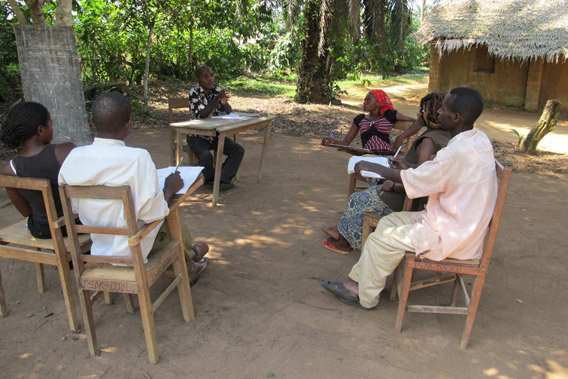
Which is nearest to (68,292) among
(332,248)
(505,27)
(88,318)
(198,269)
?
(88,318)

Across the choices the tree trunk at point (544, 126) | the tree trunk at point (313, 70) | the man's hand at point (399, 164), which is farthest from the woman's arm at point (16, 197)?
the tree trunk at point (313, 70)

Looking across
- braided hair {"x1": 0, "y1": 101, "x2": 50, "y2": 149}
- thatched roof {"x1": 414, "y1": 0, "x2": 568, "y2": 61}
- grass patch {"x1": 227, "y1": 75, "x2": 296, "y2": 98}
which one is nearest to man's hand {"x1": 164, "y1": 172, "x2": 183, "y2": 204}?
braided hair {"x1": 0, "y1": 101, "x2": 50, "y2": 149}

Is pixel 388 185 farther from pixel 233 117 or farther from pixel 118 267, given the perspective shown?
pixel 233 117

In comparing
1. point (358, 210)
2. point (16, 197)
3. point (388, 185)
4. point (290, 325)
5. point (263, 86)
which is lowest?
point (290, 325)

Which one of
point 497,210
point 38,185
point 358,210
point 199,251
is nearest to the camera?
point 38,185

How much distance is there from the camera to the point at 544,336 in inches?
104

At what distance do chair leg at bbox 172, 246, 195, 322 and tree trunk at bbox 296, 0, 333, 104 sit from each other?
8.80 meters

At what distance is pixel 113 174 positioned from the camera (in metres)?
2.10

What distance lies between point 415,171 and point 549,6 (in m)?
12.7

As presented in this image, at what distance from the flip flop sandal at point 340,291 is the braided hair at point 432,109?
1325 millimetres

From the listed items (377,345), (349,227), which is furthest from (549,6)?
(377,345)

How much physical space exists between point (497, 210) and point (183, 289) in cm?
185

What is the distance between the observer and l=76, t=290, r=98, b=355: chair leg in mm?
2348

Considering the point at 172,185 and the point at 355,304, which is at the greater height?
the point at 172,185
